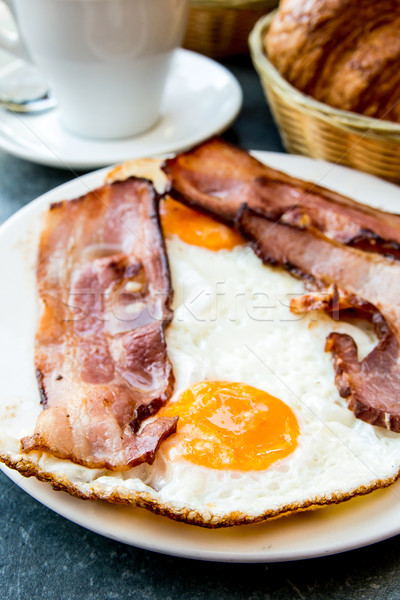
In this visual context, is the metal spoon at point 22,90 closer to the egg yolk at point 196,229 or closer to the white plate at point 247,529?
the egg yolk at point 196,229

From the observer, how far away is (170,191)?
1.86 metres

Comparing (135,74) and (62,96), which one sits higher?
(135,74)

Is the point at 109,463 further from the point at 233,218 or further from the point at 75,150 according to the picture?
the point at 75,150

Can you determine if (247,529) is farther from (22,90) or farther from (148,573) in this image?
(22,90)

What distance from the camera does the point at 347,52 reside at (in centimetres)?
212

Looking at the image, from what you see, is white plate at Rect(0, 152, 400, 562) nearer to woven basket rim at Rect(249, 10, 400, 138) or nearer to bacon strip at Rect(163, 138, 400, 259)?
bacon strip at Rect(163, 138, 400, 259)

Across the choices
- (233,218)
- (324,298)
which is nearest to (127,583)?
(324,298)

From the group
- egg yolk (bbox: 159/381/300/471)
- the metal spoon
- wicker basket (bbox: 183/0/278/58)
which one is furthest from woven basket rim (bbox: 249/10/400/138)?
egg yolk (bbox: 159/381/300/471)

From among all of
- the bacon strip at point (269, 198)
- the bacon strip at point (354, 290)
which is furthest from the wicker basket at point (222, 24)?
the bacon strip at point (354, 290)

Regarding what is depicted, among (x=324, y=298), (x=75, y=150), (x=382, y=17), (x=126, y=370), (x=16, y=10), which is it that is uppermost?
(x=382, y=17)

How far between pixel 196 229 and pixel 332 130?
62cm

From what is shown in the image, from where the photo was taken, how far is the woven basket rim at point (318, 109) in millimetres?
1907

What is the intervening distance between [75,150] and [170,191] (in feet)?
2.28

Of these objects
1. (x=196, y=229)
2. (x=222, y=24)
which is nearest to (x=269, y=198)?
(x=196, y=229)
